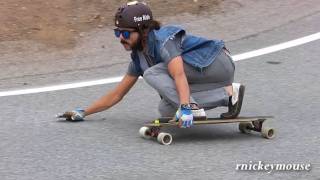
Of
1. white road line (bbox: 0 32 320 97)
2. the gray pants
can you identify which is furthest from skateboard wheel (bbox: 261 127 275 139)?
white road line (bbox: 0 32 320 97)

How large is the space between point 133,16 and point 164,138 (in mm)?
939

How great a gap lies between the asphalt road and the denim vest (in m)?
0.60

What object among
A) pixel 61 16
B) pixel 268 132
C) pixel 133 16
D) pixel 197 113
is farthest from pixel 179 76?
pixel 61 16

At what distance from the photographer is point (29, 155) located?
526cm

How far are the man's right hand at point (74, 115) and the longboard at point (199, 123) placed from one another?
72 centimetres

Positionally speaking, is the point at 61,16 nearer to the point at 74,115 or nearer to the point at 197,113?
the point at 74,115

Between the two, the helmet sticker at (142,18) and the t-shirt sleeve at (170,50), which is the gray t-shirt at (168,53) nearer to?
the t-shirt sleeve at (170,50)

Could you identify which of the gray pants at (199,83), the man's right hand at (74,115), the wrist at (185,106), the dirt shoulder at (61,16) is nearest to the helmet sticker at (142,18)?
the gray pants at (199,83)

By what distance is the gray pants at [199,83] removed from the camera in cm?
559

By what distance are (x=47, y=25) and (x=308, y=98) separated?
11.6 ft

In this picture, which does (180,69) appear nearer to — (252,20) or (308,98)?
(308,98)

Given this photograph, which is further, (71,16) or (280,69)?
(71,16)

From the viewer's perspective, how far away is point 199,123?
5.51m

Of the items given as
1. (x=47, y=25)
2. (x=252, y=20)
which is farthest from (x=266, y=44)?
(x=47, y=25)
